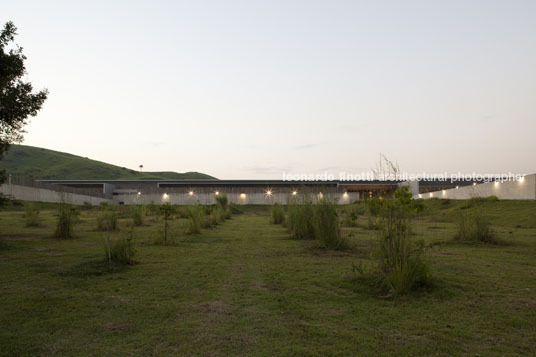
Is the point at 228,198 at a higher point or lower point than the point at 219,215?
higher

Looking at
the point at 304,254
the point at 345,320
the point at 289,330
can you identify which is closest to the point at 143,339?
the point at 289,330

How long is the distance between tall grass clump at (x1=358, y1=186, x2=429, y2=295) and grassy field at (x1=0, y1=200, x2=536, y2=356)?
0.79 ft

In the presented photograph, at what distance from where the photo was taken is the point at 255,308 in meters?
4.45

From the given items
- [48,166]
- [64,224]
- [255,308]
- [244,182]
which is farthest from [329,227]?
[48,166]

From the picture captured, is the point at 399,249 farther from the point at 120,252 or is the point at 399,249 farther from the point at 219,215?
the point at 219,215

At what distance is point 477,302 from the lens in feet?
15.0

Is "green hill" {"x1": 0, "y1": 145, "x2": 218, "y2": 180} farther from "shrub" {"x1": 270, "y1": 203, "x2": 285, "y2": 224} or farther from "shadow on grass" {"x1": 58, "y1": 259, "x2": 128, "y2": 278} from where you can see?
"shadow on grass" {"x1": 58, "y1": 259, "x2": 128, "y2": 278}

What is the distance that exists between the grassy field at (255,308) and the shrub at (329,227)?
1.36 m

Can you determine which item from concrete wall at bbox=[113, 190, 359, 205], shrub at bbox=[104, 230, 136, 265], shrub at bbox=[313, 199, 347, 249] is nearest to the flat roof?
concrete wall at bbox=[113, 190, 359, 205]

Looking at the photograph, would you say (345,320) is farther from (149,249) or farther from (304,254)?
(149,249)

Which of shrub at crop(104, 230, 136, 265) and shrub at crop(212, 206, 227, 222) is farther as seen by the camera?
shrub at crop(212, 206, 227, 222)

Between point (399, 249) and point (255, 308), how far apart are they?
82.2 inches

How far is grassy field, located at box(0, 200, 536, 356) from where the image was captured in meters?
3.30

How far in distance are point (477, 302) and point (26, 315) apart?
5.23m
